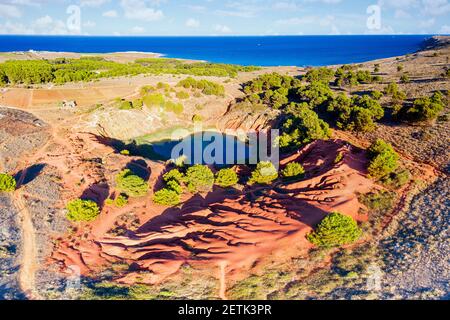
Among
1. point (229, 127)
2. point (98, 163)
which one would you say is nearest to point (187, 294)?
point (98, 163)

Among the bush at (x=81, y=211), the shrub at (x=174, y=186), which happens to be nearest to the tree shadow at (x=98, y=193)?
the bush at (x=81, y=211)

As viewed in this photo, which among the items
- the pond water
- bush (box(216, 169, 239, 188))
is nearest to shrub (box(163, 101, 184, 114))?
the pond water

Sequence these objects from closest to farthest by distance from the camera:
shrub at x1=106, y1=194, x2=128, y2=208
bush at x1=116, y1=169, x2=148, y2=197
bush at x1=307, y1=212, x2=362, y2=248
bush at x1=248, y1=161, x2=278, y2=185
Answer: bush at x1=307, y1=212, x2=362, y2=248
shrub at x1=106, y1=194, x2=128, y2=208
bush at x1=116, y1=169, x2=148, y2=197
bush at x1=248, y1=161, x2=278, y2=185

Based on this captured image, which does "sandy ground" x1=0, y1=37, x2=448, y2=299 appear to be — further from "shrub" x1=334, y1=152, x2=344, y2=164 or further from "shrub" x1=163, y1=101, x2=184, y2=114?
"shrub" x1=163, y1=101, x2=184, y2=114

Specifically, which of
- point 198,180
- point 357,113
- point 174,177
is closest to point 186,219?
point 198,180

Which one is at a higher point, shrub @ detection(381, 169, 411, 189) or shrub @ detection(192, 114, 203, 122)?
shrub @ detection(192, 114, 203, 122)

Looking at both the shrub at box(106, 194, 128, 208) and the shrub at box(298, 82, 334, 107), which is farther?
the shrub at box(298, 82, 334, 107)

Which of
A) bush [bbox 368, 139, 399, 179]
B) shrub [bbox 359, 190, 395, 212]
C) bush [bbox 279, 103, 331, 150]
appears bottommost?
shrub [bbox 359, 190, 395, 212]

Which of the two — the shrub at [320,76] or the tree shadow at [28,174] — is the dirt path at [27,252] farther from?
the shrub at [320,76]

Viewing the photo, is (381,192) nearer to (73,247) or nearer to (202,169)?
(202,169)
